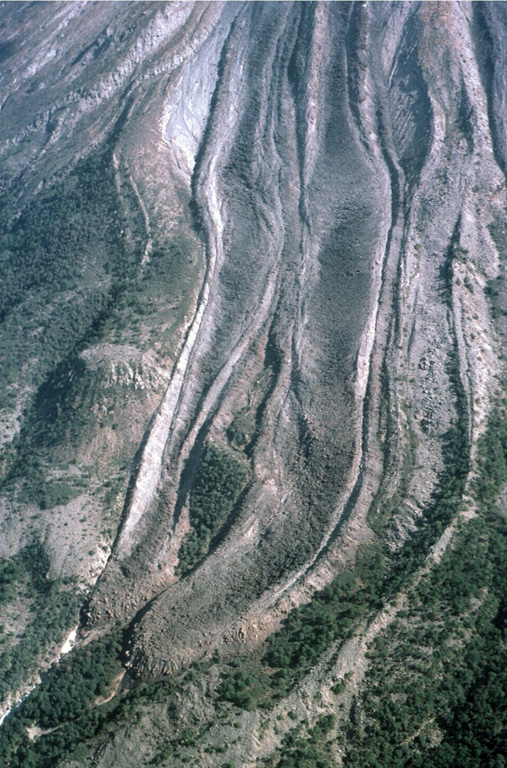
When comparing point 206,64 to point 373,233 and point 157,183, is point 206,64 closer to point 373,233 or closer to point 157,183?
point 157,183

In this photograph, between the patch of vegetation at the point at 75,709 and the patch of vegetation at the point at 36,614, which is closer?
the patch of vegetation at the point at 75,709

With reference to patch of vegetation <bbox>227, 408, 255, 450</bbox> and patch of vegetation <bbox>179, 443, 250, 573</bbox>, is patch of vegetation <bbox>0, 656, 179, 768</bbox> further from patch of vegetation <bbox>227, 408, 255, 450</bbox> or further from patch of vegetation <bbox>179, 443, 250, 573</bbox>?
patch of vegetation <bbox>227, 408, 255, 450</bbox>

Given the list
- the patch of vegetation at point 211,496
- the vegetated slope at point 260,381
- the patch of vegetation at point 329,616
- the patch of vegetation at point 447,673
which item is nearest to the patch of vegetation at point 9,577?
the vegetated slope at point 260,381

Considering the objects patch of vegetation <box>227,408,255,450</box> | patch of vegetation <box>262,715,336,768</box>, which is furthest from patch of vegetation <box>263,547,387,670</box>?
patch of vegetation <box>227,408,255,450</box>

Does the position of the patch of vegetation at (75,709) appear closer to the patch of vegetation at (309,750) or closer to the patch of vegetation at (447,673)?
the patch of vegetation at (309,750)

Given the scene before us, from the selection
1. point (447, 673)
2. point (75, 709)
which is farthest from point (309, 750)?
point (75, 709)

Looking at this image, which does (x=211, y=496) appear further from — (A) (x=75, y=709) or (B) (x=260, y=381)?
(A) (x=75, y=709)
